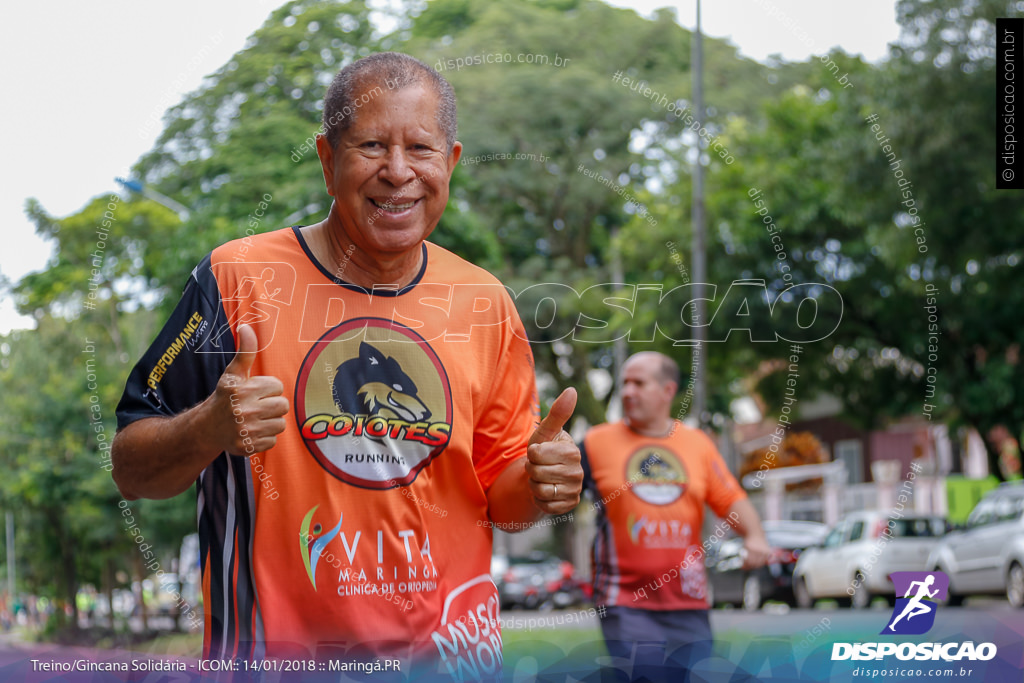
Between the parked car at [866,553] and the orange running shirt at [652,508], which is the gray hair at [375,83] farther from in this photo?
the parked car at [866,553]

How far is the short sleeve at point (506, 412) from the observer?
7.27ft

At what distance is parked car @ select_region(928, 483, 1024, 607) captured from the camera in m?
10.6

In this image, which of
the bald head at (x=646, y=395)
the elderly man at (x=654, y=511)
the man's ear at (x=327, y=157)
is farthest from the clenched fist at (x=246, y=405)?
the bald head at (x=646, y=395)

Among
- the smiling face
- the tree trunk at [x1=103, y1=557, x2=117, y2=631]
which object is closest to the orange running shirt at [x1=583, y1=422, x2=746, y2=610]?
the smiling face

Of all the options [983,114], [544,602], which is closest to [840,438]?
[544,602]

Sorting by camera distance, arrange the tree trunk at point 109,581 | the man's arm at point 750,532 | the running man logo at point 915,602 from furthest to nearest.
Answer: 1. the tree trunk at point 109,581
2. the man's arm at point 750,532
3. the running man logo at point 915,602

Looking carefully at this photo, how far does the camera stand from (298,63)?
6.70 metres

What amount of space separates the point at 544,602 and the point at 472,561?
730 inches

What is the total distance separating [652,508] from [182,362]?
2905mm

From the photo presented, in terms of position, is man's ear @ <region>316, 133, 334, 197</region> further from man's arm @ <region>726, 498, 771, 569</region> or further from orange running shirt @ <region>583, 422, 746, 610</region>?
man's arm @ <region>726, 498, 771, 569</region>

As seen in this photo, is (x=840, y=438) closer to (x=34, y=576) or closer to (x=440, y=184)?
(x=34, y=576)

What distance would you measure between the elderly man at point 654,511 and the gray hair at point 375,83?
2.64m

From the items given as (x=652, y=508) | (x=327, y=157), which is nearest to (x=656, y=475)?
(x=652, y=508)

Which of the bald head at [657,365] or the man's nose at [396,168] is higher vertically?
the man's nose at [396,168]
